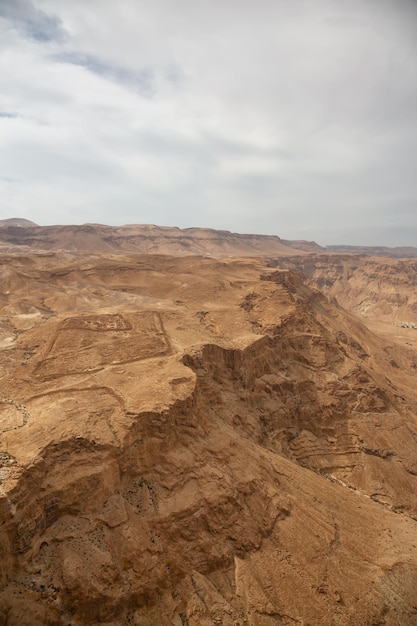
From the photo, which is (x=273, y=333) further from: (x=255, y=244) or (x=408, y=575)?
(x=255, y=244)

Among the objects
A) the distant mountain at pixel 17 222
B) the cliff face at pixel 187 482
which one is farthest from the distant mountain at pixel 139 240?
the cliff face at pixel 187 482

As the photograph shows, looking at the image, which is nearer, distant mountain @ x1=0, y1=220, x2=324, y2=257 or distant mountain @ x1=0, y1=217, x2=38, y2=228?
distant mountain @ x1=0, y1=220, x2=324, y2=257

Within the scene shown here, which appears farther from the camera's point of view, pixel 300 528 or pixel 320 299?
pixel 320 299

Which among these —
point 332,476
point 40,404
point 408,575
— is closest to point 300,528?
point 408,575

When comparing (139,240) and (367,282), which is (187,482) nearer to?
(367,282)

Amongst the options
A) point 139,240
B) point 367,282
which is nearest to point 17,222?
point 139,240

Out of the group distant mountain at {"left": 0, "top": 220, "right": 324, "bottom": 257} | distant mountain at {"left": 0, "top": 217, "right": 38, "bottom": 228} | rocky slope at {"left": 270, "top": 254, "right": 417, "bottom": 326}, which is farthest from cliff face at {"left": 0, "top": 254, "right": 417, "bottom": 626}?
distant mountain at {"left": 0, "top": 217, "right": 38, "bottom": 228}

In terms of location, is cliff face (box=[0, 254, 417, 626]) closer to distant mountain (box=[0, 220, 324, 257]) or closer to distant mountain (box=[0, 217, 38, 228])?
distant mountain (box=[0, 220, 324, 257])

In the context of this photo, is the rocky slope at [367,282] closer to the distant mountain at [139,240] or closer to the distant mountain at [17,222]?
the distant mountain at [139,240]
